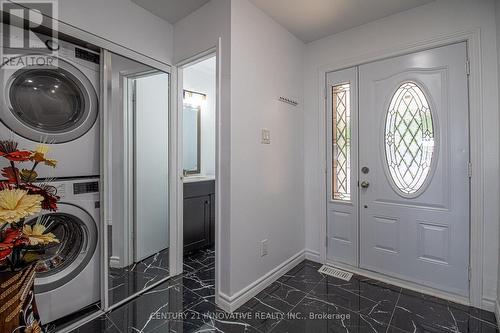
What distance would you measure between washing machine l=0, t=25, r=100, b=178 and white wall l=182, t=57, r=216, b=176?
1849mm

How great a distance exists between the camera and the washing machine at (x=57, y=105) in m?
1.49

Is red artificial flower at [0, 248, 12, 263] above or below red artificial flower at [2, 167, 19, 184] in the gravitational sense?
below

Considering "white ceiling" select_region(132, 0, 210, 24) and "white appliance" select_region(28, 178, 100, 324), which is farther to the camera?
"white ceiling" select_region(132, 0, 210, 24)

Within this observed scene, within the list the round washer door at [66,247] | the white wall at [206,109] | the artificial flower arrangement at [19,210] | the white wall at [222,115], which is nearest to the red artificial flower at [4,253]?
the artificial flower arrangement at [19,210]

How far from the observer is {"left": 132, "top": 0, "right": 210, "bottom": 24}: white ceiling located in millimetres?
2043

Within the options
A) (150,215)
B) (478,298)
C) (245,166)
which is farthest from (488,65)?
(150,215)

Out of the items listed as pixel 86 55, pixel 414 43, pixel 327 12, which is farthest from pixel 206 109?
pixel 414 43

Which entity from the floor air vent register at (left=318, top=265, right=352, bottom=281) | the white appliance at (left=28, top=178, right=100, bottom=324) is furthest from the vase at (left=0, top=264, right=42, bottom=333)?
the floor air vent register at (left=318, top=265, right=352, bottom=281)

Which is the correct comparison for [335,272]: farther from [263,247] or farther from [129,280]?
[129,280]

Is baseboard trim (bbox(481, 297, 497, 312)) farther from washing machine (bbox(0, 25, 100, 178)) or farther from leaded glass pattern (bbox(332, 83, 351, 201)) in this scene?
washing machine (bbox(0, 25, 100, 178))

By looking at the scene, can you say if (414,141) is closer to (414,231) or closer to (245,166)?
(414,231)

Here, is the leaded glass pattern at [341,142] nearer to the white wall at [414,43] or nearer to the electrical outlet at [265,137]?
the white wall at [414,43]

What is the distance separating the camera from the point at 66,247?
5.80 ft
